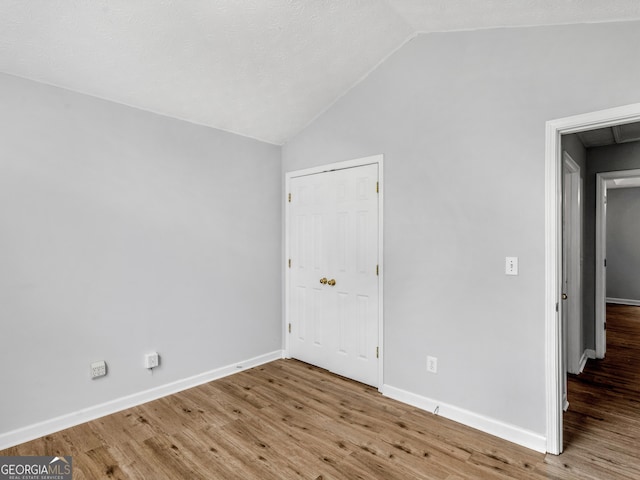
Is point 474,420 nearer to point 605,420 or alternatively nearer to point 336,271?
point 605,420

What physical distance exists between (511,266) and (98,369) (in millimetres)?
3063

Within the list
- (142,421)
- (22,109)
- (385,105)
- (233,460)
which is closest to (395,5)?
(385,105)

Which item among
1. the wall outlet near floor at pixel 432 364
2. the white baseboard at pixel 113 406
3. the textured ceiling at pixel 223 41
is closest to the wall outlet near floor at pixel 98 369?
the white baseboard at pixel 113 406

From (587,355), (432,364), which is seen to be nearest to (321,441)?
(432,364)

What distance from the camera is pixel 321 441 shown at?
229 cm

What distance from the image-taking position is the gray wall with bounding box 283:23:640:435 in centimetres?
212

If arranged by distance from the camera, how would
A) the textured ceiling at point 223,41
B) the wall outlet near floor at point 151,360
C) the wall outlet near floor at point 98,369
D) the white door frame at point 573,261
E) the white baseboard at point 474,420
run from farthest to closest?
the white door frame at point 573,261, the wall outlet near floor at point 151,360, the wall outlet near floor at point 98,369, the white baseboard at point 474,420, the textured ceiling at point 223,41

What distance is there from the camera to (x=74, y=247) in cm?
249

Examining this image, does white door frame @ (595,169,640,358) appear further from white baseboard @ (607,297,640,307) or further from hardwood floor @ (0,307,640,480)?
white baseboard @ (607,297,640,307)

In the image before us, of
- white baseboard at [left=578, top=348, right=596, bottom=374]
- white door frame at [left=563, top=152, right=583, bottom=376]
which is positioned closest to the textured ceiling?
white door frame at [left=563, top=152, right=583, bottom=376]

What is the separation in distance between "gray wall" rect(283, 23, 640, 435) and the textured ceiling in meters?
0.17

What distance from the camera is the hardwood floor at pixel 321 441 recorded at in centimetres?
199

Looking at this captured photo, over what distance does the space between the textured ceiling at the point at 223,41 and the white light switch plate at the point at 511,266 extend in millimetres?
1451

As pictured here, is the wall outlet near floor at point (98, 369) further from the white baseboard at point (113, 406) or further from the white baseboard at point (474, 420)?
the white baseboard at point (474, 420)
